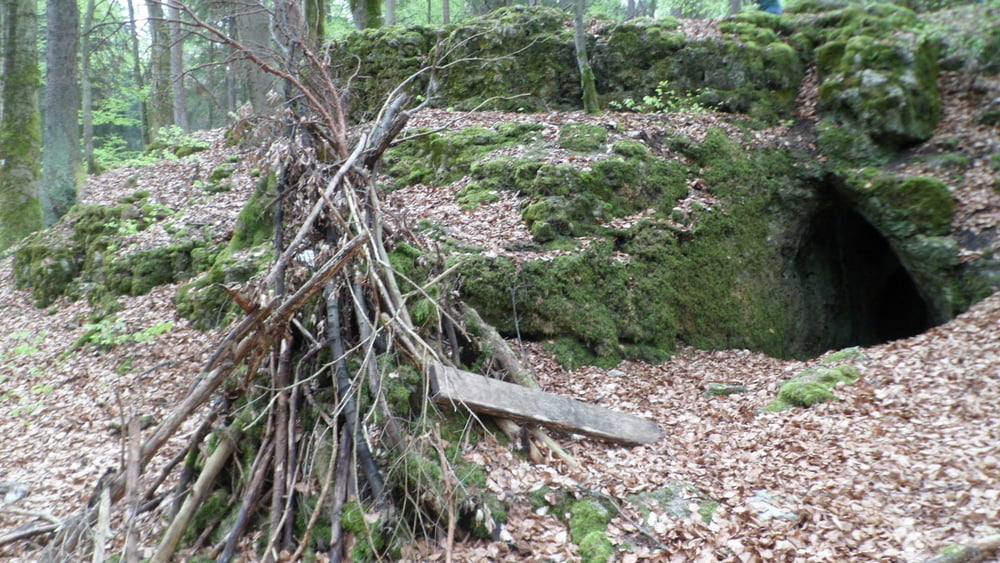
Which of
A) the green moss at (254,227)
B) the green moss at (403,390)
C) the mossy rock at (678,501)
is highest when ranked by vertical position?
the green moss at (254,227)

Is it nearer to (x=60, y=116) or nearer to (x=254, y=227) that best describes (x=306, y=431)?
(x=254, y=227)

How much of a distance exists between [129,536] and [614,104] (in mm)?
10340

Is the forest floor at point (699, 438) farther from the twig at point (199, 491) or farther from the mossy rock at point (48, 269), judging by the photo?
the twig at point (199, 491)

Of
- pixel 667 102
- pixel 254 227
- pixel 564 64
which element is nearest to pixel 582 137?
pixel 667 102

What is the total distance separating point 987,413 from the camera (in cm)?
509

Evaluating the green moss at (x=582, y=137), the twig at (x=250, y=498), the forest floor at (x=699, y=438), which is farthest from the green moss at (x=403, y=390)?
the green moss at (x=582, y=137)

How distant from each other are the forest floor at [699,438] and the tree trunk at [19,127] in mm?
2373

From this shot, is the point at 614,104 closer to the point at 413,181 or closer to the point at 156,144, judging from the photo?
the point at 413,181

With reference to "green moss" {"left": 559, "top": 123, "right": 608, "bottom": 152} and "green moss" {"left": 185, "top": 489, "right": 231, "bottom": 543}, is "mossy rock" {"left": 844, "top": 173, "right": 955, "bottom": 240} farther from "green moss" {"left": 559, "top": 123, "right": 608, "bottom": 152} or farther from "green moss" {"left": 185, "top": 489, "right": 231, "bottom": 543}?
"green moss" {"left": 185, "top": 489, "right": 231, "bottom": 543}

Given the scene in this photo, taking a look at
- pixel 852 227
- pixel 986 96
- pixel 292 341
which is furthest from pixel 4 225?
pixel 986 96

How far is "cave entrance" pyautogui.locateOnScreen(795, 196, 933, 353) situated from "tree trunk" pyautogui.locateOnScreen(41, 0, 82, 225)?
12.9 m

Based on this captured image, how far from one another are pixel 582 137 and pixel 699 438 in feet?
18.3

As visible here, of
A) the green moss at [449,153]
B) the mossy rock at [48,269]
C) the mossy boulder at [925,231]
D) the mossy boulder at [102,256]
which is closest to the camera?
the mossy boulder at [925,231]

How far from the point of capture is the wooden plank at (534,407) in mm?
4703
